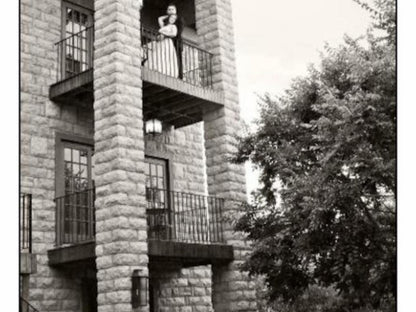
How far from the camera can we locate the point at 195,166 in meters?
17.0

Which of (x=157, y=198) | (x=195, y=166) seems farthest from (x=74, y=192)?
(x=195, y=166)

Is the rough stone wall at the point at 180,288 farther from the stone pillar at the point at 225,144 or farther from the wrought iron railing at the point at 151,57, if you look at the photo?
the wrought iron railing at the point at 151,57

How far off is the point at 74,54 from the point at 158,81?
2.57 meters

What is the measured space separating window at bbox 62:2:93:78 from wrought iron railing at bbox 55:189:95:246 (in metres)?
2.82

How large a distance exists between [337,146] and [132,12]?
17.2 feet

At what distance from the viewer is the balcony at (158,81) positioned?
13.6 m

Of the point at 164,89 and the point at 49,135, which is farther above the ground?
the point at 164,89

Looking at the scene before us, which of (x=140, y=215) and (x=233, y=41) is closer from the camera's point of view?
(x=140, y=215)

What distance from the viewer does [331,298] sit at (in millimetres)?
13297

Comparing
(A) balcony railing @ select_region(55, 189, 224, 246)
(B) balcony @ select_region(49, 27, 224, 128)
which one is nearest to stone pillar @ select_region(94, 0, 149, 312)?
(B) balcony @ select_region(49, 27, 224, 128)

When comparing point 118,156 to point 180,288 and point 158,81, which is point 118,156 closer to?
A: point 158,81
